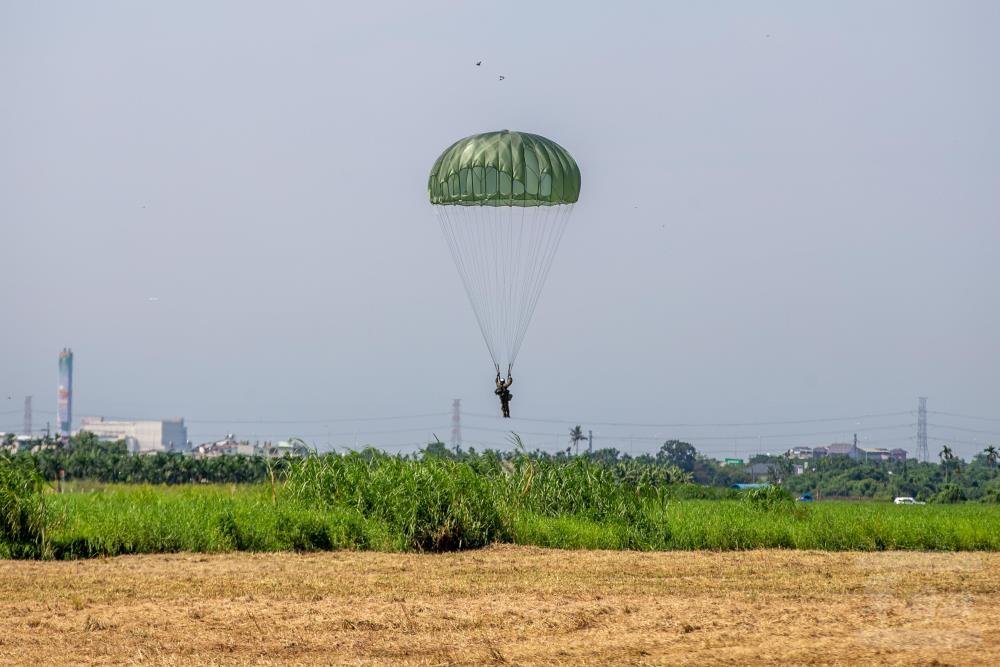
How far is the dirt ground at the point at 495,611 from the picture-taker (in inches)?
470

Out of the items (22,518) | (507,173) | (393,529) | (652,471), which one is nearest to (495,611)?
(393,529)

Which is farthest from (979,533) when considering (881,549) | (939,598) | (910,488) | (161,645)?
(910,488)

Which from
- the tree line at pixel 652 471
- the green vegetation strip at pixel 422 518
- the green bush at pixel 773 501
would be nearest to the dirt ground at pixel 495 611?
the green vegetation strip at pixel 422 518

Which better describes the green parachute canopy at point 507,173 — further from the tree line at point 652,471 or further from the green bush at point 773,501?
the tree line at point 652,471

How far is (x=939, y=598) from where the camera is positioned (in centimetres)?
1512

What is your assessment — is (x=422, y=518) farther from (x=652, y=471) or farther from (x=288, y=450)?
(x=652, y=471)

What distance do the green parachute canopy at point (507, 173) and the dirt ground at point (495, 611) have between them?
708 centimetres

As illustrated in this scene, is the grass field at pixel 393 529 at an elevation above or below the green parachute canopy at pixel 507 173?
below

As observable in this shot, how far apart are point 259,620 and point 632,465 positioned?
2683 inches

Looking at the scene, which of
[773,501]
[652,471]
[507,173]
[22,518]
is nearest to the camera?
[22,518]

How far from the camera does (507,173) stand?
2281 centimetres

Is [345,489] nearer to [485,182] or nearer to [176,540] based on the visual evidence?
[176,540]

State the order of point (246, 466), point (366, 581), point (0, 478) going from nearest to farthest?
point (366, 581) → point (0, 478) → point (246, 466)

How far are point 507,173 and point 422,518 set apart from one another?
646cm
